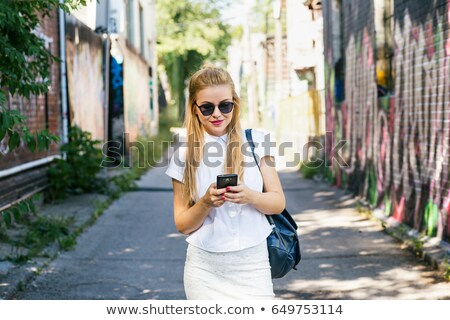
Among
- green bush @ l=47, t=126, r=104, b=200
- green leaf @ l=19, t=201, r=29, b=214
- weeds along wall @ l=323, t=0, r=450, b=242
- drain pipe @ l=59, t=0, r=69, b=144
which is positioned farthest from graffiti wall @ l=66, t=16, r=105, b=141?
green leaf @ l=19, t=201, r=29, b=214

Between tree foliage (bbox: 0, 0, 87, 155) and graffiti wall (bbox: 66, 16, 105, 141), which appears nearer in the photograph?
tree foliage (bbox: 0, 0, 87, 155)

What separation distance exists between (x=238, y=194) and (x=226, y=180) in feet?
0.26

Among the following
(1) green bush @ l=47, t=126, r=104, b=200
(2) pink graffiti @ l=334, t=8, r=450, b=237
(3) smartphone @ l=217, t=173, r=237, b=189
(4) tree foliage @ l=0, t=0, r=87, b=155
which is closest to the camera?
(3) smartphone @ l=217, t=173, r=237, b=189

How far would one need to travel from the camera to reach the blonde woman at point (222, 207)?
342 centimetres

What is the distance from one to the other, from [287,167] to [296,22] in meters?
3.85

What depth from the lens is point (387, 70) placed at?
34.6 ft

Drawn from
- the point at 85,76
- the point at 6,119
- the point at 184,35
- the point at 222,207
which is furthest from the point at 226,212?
the point at 184,35

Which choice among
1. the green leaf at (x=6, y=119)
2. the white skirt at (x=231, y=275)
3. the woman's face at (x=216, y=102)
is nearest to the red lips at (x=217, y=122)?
the woman's face at (x=216, y=102)

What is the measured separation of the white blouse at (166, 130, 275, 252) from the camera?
3.42 metres

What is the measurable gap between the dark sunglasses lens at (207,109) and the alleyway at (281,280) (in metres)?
3.14

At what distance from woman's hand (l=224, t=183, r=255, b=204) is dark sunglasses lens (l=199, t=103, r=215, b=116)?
40 centimetres

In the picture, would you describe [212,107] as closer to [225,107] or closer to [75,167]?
[225,107]

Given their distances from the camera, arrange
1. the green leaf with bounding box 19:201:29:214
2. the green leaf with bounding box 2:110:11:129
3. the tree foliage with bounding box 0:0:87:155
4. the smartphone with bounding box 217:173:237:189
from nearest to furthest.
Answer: the smartphone with bounding box 217:173:237:189 → the green leaf with bounding box 2:110:11:129 → the tree foliage with bounding box 0:0:87:155 → the green leaf with bounding box 19:201:29:214

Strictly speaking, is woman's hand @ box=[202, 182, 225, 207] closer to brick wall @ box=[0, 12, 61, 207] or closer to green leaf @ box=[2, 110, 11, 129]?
green leaf @ box=[2, 110, 11, 129]
